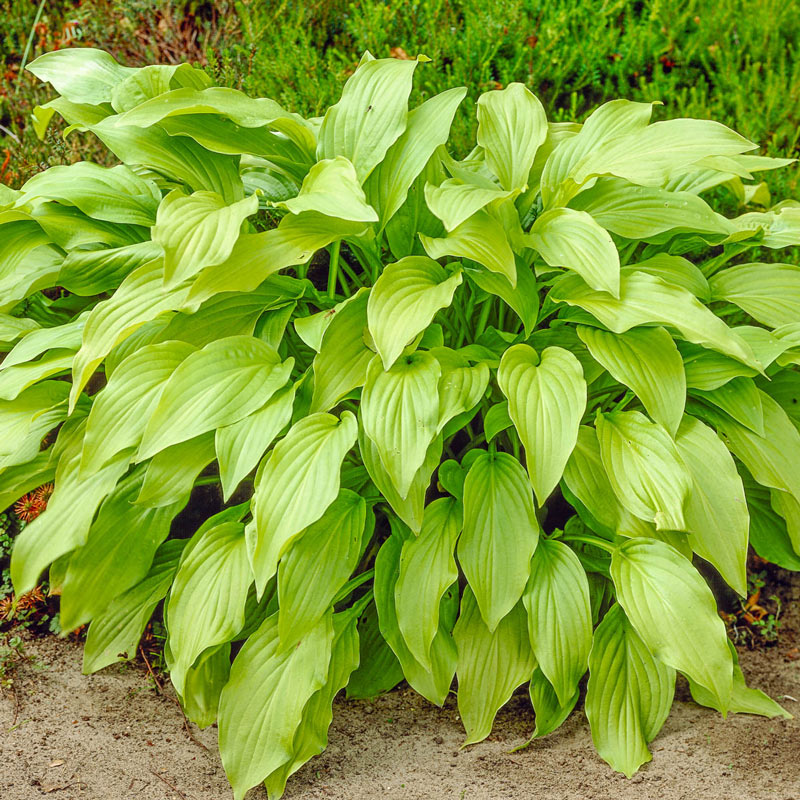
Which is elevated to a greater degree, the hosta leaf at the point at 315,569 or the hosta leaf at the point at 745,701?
the hosta leaf at the point at 315,569

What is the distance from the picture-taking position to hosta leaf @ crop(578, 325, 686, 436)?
1.80 m

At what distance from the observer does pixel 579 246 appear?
6.04 feet

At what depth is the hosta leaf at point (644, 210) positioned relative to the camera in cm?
204

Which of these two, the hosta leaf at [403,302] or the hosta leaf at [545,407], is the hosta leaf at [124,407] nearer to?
the hosta leaf at [403,302]

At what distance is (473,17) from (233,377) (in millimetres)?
2212

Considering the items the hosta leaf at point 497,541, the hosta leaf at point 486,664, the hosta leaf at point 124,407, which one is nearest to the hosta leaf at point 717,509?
Answer: the hosta leaf at point 497,541

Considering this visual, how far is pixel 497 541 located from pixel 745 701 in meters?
0.81

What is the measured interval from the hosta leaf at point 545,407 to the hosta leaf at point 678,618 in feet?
1.13

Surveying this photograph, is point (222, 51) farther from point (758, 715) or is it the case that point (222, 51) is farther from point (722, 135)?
point (758, 715)

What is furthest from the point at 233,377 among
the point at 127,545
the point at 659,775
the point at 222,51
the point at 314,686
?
the point at 222,51

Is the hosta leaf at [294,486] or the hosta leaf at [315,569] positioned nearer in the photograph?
the hosta leaf at [294,486]

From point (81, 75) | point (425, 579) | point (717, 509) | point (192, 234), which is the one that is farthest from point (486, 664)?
point (81, 75)

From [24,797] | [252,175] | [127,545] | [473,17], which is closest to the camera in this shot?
[24,797]

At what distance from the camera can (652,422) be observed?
185cm
